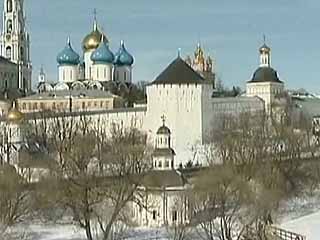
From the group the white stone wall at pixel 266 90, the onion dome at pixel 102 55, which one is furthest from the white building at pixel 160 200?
the onion dome at pixel 102 55

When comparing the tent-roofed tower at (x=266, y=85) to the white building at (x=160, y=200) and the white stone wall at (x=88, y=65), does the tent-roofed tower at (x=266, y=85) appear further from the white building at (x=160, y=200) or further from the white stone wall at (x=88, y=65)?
the white building at (x=160, y=200)

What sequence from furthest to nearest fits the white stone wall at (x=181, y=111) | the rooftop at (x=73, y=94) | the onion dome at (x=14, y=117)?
1. the rooftop at (x=73, y=94)
2. the white stone wall at (x=181, y=111)
3. the onion dome at (x=14, y=117)

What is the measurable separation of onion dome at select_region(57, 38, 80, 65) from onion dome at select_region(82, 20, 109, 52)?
0.89 m

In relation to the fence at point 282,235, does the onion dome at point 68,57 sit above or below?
above

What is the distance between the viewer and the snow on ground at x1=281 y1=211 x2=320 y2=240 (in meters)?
16.3

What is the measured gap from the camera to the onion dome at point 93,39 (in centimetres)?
4472

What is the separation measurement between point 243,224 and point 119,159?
20.0 ft

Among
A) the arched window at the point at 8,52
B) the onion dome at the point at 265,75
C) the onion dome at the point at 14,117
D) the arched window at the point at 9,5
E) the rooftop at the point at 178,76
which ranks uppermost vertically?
the arched window at the point at 9,5

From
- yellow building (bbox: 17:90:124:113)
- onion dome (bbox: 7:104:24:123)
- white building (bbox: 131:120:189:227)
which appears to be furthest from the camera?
yellow building (bbox: 17:90:124:113)

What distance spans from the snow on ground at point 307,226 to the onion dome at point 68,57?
26.8 m

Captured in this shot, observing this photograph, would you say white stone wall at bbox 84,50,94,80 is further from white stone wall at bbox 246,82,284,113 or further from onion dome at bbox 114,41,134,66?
white stone wall at bbox 246,82,284,113

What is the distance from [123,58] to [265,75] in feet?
29.9

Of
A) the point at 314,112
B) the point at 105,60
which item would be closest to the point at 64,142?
the point at 105,60

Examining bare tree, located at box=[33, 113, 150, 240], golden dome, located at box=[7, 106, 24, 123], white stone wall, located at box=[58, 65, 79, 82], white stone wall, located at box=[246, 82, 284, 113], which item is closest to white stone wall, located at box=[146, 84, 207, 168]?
golden dome, located at box=[7, 106, 24, 123]
